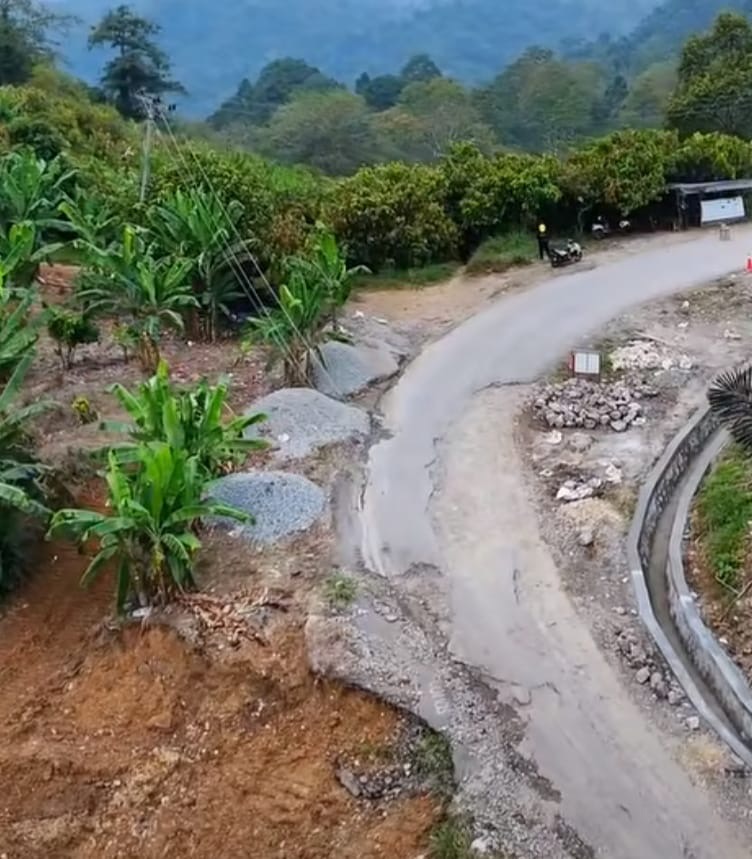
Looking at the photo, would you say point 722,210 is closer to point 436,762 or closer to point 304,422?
point 304,422

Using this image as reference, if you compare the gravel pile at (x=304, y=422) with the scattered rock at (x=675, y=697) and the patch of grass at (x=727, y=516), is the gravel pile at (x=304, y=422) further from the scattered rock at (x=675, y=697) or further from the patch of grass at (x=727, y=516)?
the scattered rock at (x=675, y=697)

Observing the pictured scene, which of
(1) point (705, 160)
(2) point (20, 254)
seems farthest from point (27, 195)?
(1) point (705, 160)

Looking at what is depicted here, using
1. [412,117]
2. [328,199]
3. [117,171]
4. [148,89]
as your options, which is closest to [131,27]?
[148,89]

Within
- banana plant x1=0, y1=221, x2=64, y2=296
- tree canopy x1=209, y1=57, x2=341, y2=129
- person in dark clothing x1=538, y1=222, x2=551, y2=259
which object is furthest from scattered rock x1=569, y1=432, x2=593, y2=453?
tree canopy x1=209, y1=57, x2=341, y2=129

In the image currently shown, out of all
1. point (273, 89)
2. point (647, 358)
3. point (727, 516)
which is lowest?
point (727, 516)

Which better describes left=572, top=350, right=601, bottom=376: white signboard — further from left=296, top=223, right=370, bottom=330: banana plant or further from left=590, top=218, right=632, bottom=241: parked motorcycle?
left=590, top=218, right=632, bottom=241: parked motorcycle

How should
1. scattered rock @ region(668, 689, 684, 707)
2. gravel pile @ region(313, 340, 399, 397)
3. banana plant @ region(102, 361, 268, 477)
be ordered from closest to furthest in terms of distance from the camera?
scattered rock @ region(668, 689, 684, 707) → banana plant @ region(102, 361, 268, 477) → gravel pile @ region(313, 340, 399, 397)
